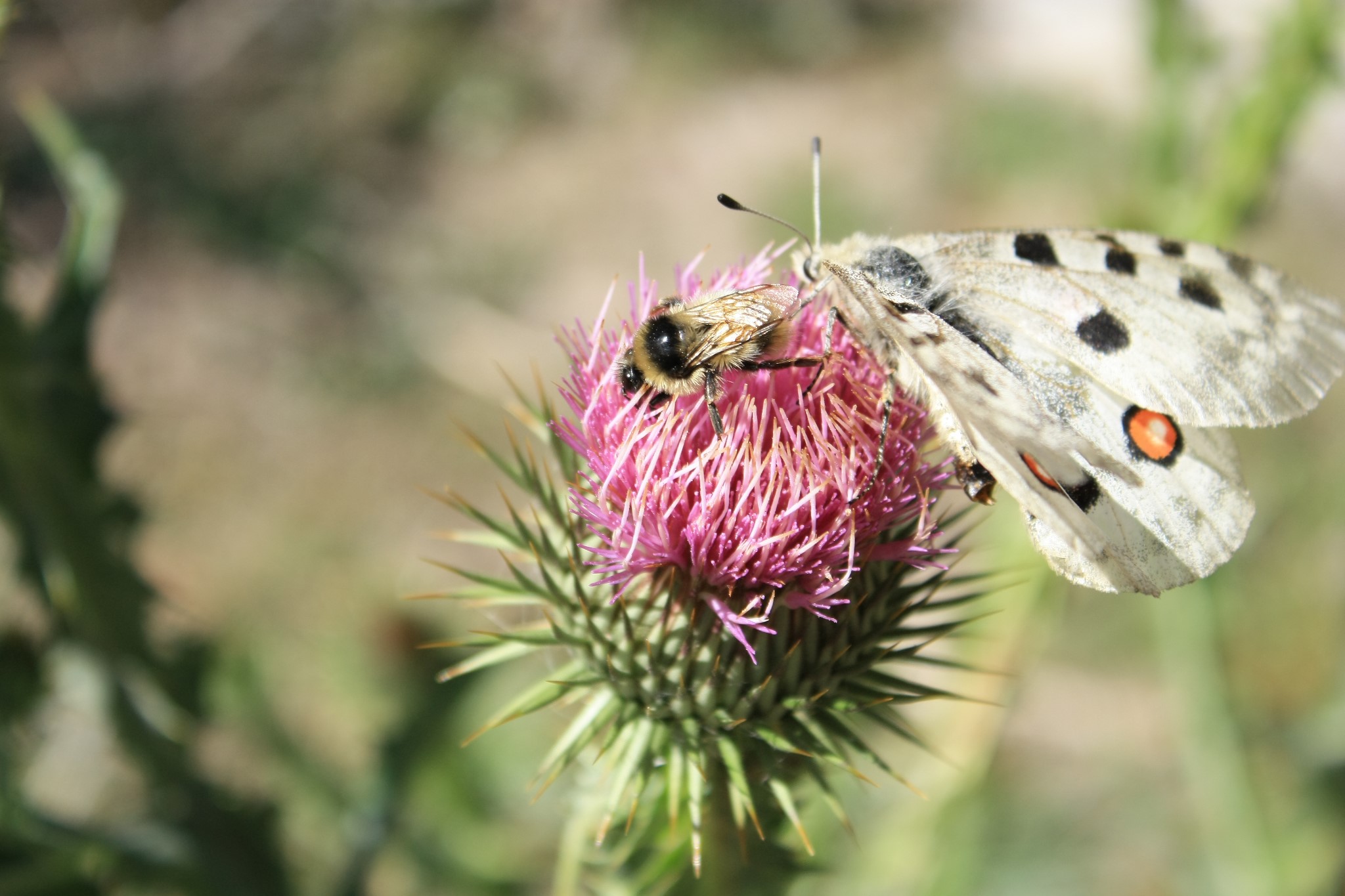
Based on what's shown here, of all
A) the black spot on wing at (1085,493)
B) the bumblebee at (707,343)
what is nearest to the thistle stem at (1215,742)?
the black spot on wing at (1085,493)

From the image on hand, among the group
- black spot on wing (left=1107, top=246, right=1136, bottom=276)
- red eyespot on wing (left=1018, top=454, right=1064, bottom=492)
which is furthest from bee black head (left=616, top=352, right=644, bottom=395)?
black spot on wing (left=1107, top=246, right=1136, bottom=276)

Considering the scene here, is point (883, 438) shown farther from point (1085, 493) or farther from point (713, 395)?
point (1085, 493)

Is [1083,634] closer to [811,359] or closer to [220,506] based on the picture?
[811,359]

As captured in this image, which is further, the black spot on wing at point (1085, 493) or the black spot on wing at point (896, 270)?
the black spot on wing at point (896, 270)

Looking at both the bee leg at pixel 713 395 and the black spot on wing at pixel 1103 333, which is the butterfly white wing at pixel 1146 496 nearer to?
the black spot on wing at pixel 1103 333

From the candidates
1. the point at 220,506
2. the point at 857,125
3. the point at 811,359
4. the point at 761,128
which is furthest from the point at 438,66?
the point at 811,359

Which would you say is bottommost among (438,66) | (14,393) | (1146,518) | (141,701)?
(141,701)
